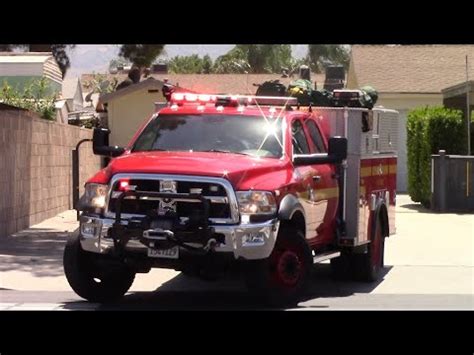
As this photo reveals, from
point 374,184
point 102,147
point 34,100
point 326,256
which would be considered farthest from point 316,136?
point 34,100

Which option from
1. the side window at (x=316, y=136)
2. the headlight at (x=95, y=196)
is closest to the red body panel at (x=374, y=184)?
the side window at (x=316, y=136)

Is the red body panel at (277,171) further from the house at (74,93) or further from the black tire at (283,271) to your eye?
the house at (74,93)

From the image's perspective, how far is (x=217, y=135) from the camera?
10.1 m

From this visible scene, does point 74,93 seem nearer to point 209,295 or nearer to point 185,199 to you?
point 209,295

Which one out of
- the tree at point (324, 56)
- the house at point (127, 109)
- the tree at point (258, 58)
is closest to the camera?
the house at point (127, 109)

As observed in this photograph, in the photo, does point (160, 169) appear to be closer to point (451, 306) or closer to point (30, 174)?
point (451, 306)

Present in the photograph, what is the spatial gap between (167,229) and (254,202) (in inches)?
34.5

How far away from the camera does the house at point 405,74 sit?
29.8 metres

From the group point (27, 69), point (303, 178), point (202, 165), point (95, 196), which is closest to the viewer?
point (202, 165)

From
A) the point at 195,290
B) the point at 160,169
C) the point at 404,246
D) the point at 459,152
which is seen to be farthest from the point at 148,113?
the point at 160,169

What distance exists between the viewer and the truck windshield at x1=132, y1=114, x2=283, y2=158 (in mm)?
10008

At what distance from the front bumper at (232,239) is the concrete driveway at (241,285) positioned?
94 centimetres
